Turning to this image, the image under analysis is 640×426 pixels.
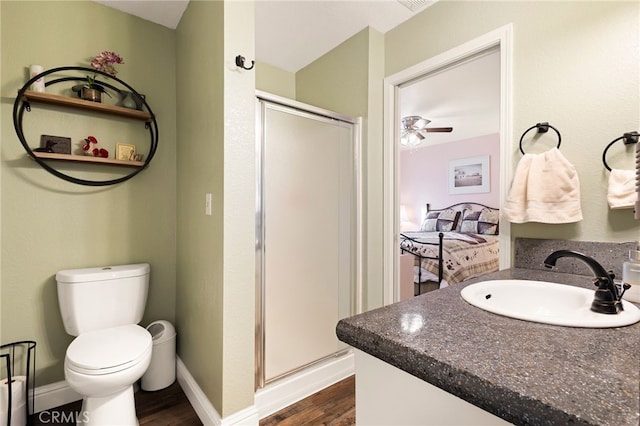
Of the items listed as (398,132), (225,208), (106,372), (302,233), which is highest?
(398,132)

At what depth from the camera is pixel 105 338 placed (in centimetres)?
153

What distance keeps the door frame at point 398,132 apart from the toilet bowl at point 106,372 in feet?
5.05

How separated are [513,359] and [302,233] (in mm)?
1475

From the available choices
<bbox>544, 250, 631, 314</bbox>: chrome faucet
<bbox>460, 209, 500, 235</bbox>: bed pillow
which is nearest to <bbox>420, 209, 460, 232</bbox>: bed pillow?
<bbox>460, 209, 500, 235</bbox>: bed pillow

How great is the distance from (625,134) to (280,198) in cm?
161

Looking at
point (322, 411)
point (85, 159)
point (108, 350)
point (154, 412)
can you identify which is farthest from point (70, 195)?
point (322, 411)

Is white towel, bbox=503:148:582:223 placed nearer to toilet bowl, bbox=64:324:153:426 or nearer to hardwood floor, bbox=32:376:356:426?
hardwood floor, bbox=32:376:356:426

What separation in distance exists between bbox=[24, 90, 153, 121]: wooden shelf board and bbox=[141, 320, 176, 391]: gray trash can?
138 centimetres

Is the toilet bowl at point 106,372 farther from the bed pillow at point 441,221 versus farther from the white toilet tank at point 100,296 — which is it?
the bed pillow at point 441,221

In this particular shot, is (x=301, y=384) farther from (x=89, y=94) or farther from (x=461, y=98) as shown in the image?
(x=461, y=98)

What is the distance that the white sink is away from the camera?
0.83m

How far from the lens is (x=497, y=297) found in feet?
3.38

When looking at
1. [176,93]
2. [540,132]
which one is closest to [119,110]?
[176,93]

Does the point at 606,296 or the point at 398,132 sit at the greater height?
the point at 398,132
